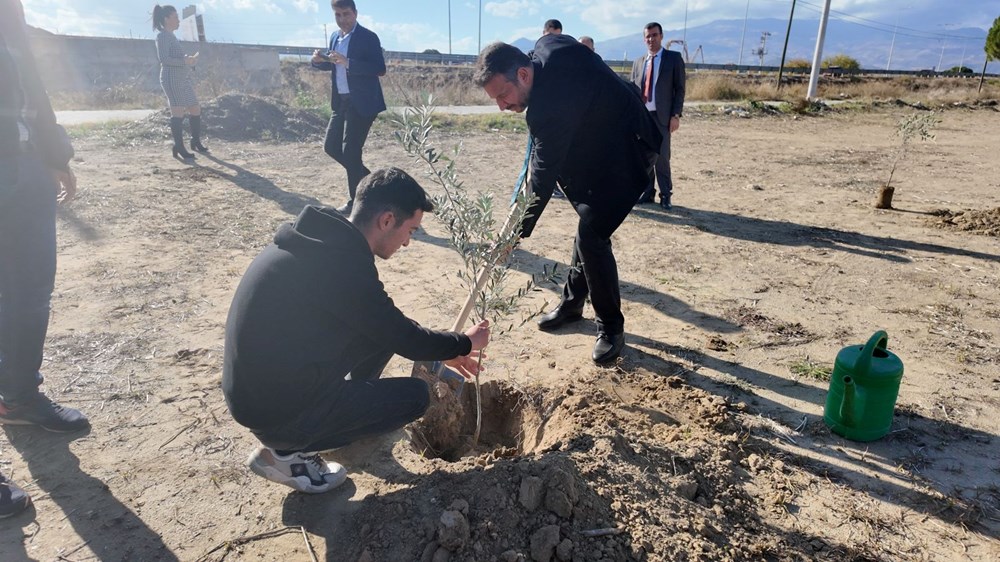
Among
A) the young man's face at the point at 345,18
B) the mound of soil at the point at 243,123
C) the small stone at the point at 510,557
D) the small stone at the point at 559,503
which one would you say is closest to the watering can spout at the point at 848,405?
the small stone at the point at 559,503

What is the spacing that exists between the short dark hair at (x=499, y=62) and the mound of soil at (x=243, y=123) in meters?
9.15

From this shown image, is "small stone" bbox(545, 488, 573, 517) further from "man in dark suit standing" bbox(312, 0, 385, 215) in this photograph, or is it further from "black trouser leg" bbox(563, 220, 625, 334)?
"man in dark suit standing" bbox(312, 0, 385, 215)

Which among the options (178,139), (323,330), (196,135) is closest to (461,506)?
(323,330)

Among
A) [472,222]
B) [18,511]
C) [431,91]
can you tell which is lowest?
[18,511]

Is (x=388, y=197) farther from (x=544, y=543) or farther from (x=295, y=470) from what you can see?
(x=544, y=543)

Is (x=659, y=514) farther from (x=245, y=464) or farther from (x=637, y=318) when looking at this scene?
(x=637, y=318)

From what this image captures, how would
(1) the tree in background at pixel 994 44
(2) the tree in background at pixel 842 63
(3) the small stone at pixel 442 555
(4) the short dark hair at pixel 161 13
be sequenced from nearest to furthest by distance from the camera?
(3) the small stone at pixel 442 555 → (4) the short dark hair at pixel 161 13 → (1) the tree in background at pixel 994 44 → (2) the tree in background at pixel 842 63

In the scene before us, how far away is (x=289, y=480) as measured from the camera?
2.60 m

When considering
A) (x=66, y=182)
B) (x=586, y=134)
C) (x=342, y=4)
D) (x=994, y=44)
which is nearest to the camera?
(x=66, y=182)

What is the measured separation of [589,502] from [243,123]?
37.6 feet

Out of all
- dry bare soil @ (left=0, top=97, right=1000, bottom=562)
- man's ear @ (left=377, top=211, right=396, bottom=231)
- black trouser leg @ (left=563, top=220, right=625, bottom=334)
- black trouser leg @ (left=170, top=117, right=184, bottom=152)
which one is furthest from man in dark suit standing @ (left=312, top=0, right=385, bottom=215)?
man's ear @ (left=377, top=211, right=396, bottom=231)

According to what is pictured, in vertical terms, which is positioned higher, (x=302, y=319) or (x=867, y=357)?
(x=302, y=319)

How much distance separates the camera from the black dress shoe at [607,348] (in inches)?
152

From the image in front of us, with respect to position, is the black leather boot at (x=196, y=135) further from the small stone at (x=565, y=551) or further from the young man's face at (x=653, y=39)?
the small stone at (x=565, y=551)
